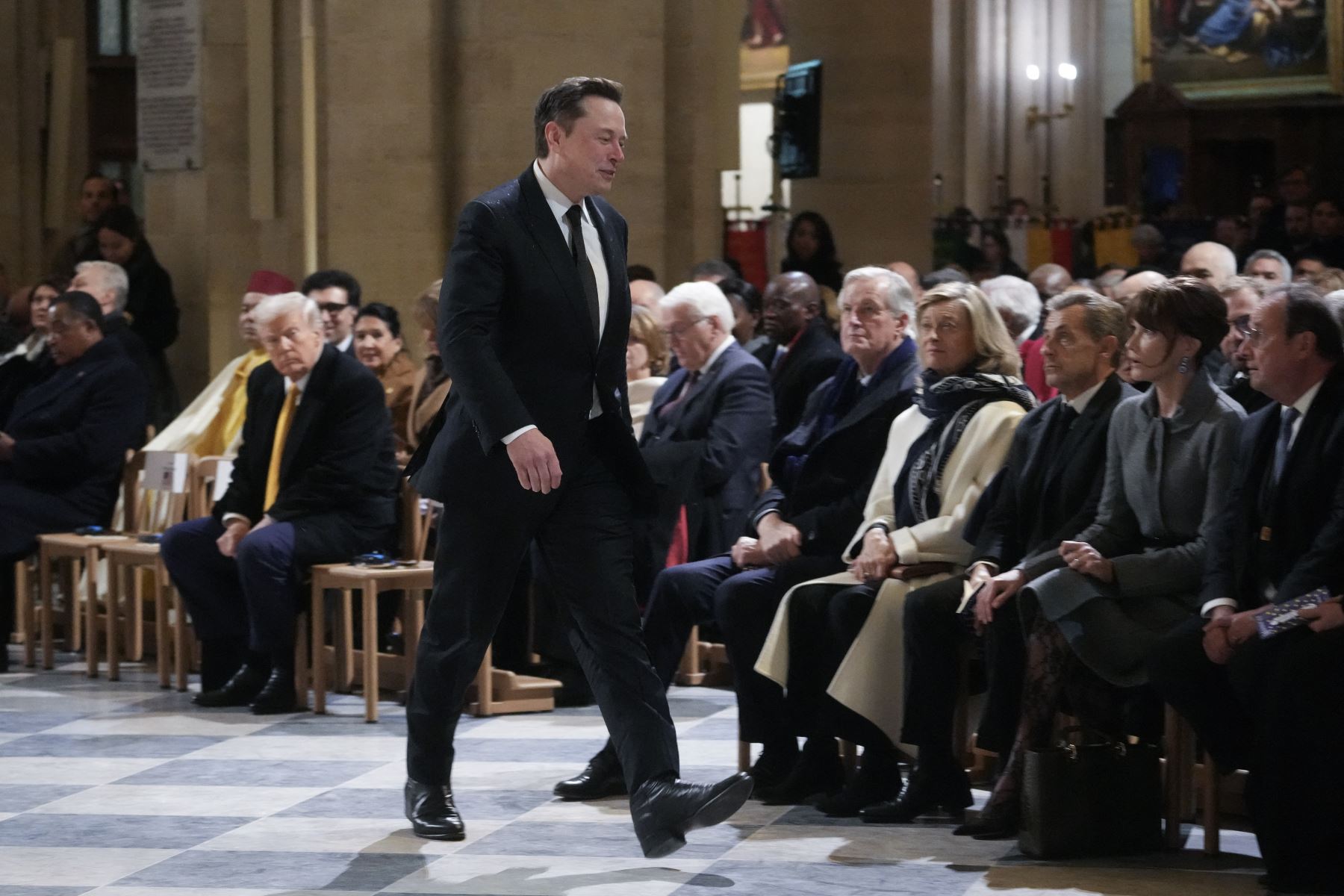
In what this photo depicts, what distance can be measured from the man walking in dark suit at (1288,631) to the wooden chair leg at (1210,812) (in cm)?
10

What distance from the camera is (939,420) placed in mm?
6098

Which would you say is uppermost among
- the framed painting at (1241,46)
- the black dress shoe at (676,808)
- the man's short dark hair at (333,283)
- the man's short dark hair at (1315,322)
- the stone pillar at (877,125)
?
the framed painting at (1241,46)

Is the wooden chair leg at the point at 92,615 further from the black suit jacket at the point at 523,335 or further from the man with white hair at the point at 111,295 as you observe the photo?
the black suit jacket at the point at 523,335

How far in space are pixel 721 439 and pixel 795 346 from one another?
3.58 feet

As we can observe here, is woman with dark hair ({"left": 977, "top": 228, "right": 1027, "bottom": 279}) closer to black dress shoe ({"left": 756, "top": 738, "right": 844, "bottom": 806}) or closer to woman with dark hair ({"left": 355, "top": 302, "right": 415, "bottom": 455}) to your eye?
woman with dark hair ({"left": 355, "top": 302, "right": 415, "bottom": 455})

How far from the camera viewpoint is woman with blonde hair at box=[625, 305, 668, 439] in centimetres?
826

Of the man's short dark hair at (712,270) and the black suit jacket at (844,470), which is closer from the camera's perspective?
the black suit jacket at (844,470)

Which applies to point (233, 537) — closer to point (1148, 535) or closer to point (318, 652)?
point (318, 652)

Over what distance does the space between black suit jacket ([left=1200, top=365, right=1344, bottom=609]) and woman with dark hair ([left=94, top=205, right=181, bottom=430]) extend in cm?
738

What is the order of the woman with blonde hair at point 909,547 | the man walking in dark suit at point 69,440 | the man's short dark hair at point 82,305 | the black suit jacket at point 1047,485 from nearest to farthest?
the black suit jacket at point 1047,485
the woman with blonde hair at point 909,547
the man walking in dark suit at point 69,440
the man's short dark hair at point 82,305

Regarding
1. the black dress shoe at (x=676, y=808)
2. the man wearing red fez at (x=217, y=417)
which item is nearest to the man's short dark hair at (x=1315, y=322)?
the black dress shoe at (x=676, y=808)

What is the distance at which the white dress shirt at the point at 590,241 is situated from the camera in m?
5.27

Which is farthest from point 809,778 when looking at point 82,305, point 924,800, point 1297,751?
point 82,305

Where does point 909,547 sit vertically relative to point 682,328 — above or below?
below
